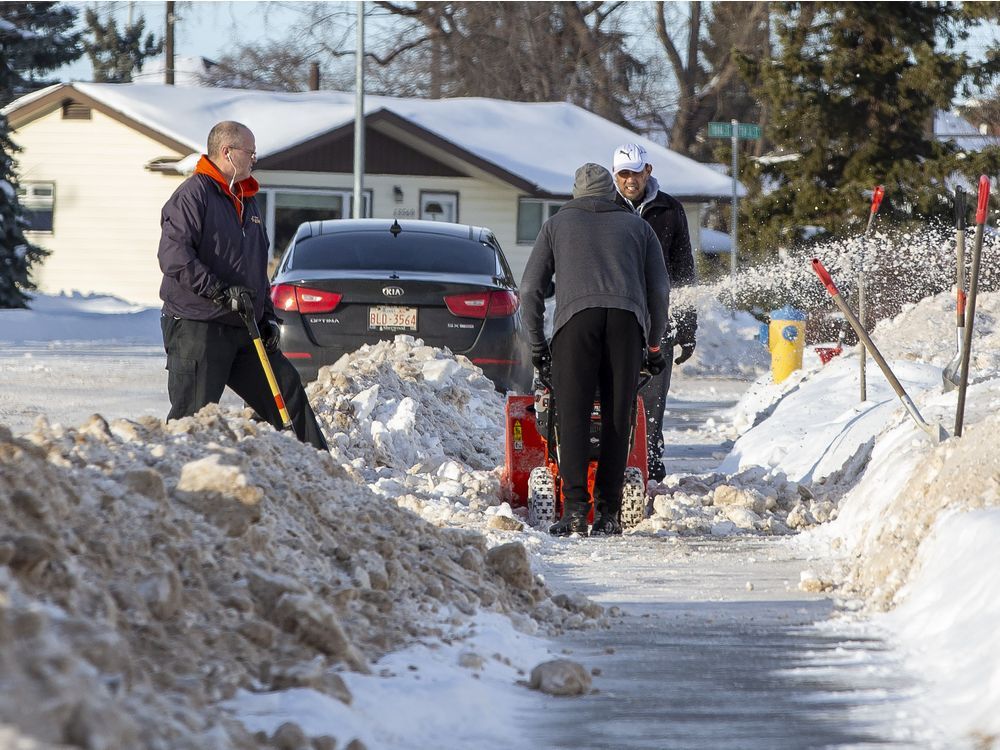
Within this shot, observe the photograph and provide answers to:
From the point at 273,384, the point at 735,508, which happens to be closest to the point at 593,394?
the point at 735,508

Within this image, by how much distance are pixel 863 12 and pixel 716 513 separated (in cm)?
2089

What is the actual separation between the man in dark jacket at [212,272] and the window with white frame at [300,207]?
23693 millimetres

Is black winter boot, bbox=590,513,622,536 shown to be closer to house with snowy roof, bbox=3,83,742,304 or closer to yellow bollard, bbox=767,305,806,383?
yellow bollard, bbox=767,305,806,383

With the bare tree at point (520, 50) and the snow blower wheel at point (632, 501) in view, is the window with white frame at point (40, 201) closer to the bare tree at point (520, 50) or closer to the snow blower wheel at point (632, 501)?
the bare tree at point (520, 50)

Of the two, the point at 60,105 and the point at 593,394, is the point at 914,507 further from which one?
the point at 60,105

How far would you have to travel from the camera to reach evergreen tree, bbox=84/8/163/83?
58.2 meters

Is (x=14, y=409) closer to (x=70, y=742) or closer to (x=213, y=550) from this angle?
(x=213, y=550)

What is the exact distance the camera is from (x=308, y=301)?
10633 mm

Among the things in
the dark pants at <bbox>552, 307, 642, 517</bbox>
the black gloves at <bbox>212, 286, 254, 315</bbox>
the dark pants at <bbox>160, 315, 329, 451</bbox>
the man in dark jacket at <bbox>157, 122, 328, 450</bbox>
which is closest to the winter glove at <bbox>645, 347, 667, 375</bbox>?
the dark pants at <bbox>552, 307, 642, 517</bbox>

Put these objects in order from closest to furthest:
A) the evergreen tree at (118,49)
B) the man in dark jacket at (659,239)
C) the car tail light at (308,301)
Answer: the man in dark jacket at (659,239), the car tail light at (308,301), the evergreen tree at (118,49)

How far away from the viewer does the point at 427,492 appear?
320 inches

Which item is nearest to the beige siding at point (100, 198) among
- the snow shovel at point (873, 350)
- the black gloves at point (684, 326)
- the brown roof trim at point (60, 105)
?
the brown roof trim at point (60, 105)

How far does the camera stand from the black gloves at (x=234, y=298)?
6695mm

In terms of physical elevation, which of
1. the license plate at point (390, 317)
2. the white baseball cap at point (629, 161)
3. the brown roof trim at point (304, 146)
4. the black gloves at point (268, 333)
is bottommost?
the license plate at point (390, 317)
